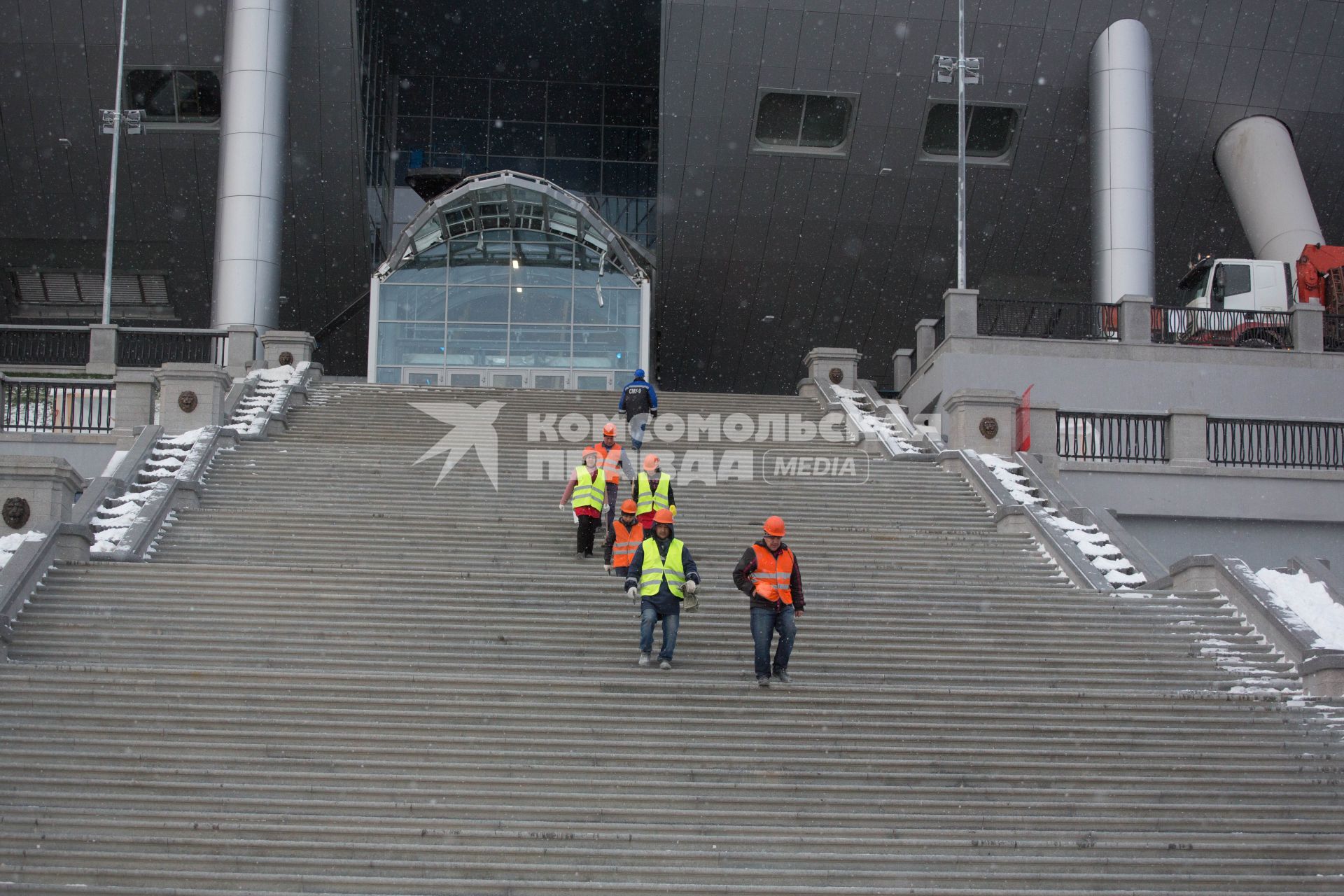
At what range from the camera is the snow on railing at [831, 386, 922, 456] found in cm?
2031

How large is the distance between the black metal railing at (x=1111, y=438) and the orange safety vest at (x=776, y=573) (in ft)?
34.9

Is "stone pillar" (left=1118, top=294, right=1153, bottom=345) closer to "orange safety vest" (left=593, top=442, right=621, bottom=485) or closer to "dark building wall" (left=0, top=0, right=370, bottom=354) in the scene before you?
"orange safety vest" (left=593, top=442, right=621, bottom=485)

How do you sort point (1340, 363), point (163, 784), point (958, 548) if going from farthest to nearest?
point (1340, 363) < point (958, 548) < point (163, 784)

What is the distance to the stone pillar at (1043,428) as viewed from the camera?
66.1 feet

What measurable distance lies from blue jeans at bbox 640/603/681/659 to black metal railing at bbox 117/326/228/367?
15.7 m

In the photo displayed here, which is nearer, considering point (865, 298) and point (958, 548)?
point (958, 548)

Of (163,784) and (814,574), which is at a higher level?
(814,574)

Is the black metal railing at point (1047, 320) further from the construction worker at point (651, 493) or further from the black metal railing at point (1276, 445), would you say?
the construction worker at point (651, 493)

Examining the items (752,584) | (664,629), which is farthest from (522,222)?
(752,584)

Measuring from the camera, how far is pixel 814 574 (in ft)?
48.2

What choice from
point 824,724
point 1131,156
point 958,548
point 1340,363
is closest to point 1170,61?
point 1131,156

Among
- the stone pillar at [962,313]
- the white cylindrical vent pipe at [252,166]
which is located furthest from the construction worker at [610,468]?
the white cylindrical vent pipe at [252,166]

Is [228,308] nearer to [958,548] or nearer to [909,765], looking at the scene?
[958,548]

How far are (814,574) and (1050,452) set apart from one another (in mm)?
6701
